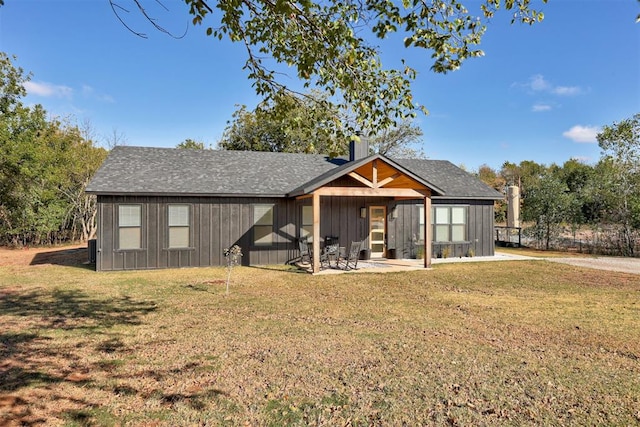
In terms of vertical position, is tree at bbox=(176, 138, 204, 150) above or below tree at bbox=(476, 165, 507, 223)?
above

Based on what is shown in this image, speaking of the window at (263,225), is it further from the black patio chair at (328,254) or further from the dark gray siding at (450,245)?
the dark gray siding at (450,245)

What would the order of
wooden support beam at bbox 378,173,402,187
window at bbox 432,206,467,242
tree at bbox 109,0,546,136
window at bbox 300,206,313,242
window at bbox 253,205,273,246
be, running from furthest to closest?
window at bbox 432,206,467,242
window at bbox 300,206,313,242
window at bbox 253,205,273,246
wooden support beam at bbox 378,173,402,187
tree at bbox 109,0,546,136

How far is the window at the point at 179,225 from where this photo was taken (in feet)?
→ 40.3

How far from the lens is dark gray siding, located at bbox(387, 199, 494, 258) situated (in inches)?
584

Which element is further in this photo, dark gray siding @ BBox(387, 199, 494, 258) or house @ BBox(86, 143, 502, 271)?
dark gray siding @ BBox(387, 199, 494, 258)

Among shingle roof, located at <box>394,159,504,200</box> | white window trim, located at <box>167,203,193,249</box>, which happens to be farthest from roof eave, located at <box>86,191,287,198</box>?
shingle roof, located at <box>394,159,504,200</box>

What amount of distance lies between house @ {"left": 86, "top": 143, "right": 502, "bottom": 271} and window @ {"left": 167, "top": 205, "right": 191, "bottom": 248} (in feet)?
0.11

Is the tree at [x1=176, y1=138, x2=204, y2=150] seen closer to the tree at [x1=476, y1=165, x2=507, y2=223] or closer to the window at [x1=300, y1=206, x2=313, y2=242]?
the window at [x1=300, y1=206, x2=313, y2=242]

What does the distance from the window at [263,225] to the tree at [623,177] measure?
51.7ft

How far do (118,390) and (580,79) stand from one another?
21.9 metres

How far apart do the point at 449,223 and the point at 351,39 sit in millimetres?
12585

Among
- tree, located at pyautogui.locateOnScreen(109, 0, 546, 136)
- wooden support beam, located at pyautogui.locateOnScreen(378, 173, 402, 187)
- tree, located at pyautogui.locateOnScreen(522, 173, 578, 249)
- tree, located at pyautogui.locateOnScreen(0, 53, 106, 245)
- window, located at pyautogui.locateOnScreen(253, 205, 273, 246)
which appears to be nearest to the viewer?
tree, located at pyautogui.locateOnScreen(109, 0, 546, 136)

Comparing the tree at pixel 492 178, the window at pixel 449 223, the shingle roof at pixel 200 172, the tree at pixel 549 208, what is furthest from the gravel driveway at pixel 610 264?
the tree at pixel 492 178

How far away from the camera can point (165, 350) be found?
15.4 feet
